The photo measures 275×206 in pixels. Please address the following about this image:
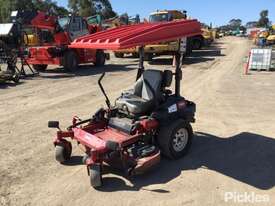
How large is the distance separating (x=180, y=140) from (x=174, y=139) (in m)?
0.19

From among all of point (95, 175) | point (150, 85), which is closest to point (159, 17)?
point (150, 85)

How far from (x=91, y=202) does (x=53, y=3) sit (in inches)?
2849

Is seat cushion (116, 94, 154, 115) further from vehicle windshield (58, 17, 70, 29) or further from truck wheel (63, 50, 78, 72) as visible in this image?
vehicle windshield (58, 17, 70, 29)

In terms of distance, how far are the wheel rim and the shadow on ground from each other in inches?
7.5

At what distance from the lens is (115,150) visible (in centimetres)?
477

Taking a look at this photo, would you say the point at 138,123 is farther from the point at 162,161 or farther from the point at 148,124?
the point at 162,161

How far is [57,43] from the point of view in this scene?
1655cm

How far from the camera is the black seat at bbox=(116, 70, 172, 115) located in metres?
5.65

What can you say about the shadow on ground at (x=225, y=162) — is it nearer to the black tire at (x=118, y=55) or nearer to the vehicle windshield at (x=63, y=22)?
the vehicle windshield at (x=63, y=22)

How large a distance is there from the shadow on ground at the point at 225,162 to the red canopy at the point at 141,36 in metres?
1.86

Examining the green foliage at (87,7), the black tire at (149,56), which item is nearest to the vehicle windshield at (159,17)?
the black tire at (149,56)

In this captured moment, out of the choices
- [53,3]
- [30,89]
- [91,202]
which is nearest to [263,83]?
[30,89]

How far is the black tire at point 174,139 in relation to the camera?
5488 millimetres

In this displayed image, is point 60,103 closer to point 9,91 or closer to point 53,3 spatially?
point 9,91
